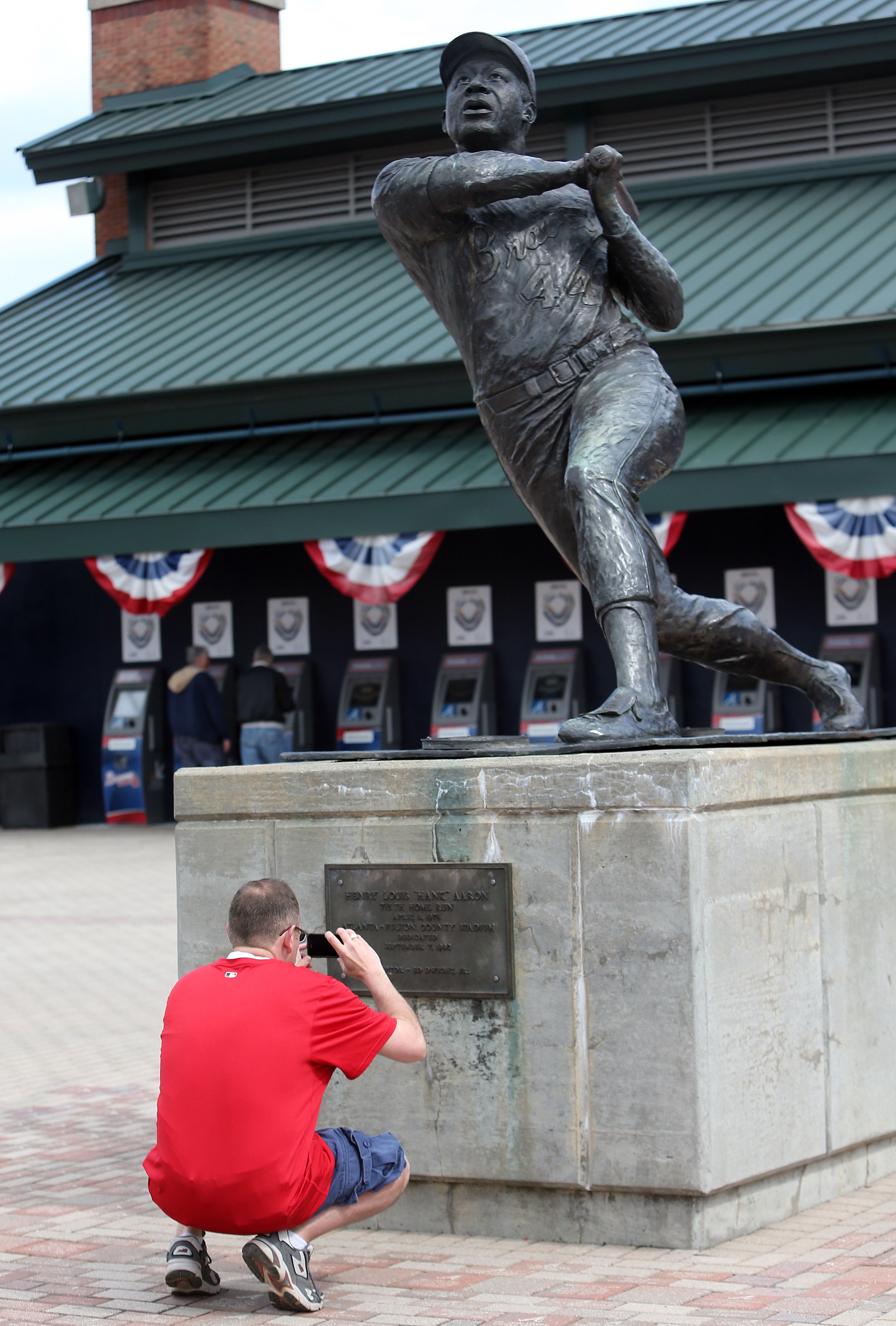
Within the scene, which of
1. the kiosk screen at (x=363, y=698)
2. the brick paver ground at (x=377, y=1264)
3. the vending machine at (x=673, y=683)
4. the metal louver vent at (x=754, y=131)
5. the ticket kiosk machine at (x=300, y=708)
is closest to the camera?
the brick paver ground at (x=377, y=1264)

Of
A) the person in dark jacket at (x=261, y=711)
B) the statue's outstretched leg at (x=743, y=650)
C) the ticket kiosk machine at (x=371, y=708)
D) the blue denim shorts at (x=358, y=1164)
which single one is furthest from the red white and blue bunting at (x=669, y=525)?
the blue denim shorts at (x=358, y=1164)

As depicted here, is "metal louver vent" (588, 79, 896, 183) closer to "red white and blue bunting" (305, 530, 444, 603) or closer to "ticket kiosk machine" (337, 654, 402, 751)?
"red white and blue bunting" (305, 530, 444, 603)

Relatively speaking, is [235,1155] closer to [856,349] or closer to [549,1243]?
[549,1243]

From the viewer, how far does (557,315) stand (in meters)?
5.72

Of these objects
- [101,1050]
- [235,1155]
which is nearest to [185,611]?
[101,1050]

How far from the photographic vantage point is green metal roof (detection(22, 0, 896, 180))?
1836cm

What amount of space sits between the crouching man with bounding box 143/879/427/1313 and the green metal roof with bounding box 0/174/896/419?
12.1 metres

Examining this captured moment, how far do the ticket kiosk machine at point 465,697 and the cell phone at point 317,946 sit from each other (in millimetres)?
13201

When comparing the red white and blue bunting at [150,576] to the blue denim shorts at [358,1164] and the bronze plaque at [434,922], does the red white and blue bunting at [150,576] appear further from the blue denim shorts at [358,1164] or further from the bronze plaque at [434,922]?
the blue denim shorts at [358,1164]

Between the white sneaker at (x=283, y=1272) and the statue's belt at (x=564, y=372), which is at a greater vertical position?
the statue's belt at (x=564, y=372)

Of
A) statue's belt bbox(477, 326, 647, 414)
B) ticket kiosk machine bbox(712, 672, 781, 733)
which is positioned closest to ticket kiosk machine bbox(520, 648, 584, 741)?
ticket kiosk machine bbox(712, 672, 781, 733)

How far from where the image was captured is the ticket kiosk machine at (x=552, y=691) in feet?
57.6

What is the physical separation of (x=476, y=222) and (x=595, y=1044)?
8.95 ft

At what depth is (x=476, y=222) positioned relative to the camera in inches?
225
